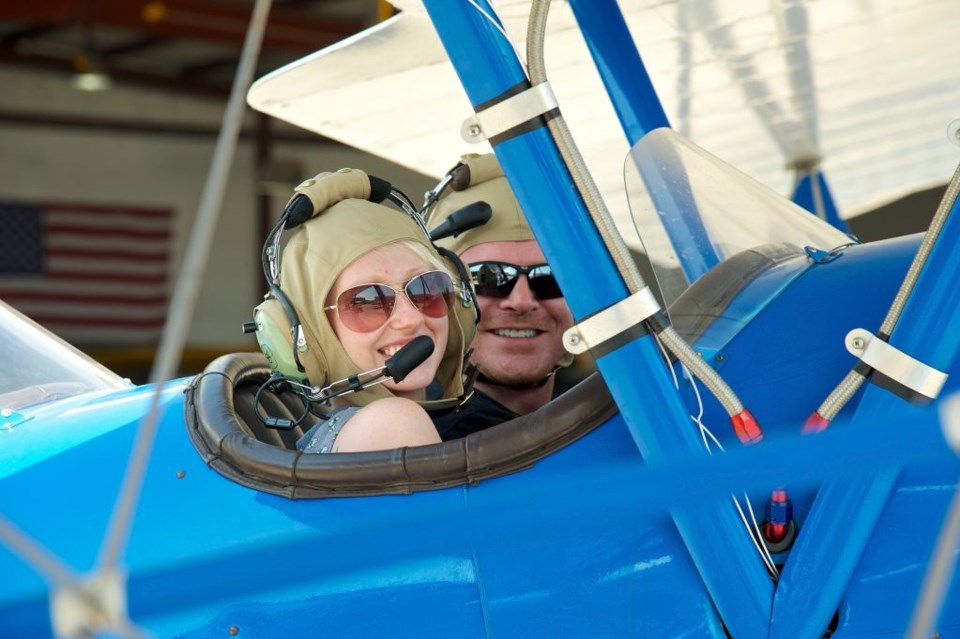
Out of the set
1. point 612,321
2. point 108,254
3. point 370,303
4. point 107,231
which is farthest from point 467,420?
point 107,231

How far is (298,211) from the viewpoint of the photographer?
2.08 meters

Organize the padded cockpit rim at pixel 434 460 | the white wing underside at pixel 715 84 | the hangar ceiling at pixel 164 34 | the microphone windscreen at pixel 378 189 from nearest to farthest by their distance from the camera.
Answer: the padded cockpit rim at pixel 434 460 < the microphone windscreen at pixel 378 189 < the white wing underside at pixel 715 84 < the hangar ceiling at pixel 164 34

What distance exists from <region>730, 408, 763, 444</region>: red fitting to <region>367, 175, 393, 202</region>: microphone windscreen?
88 centimetres

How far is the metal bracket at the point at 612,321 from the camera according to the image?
1607 millimetres

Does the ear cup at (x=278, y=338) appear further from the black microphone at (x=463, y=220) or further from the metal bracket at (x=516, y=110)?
the black microphone at (x=463, y=220)

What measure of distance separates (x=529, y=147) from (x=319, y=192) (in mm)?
595

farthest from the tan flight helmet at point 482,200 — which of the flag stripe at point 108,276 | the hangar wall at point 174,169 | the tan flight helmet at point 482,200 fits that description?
the flag stripe at point 108,276

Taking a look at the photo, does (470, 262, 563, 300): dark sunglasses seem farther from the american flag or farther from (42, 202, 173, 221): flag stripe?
(42, 202, 173, 221): flag stripe

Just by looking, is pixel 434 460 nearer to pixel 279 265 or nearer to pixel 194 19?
pixel 279 265

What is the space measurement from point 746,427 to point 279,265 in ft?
2.94

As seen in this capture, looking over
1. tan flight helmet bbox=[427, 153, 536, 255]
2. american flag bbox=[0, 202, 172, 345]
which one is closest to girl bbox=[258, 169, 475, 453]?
tan flight helmet bbox=[427, 153, 536, 255]

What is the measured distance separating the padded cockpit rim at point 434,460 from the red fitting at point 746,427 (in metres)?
0.19

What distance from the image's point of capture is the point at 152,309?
15.4 meters

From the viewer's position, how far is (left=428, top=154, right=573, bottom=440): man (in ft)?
9.27
